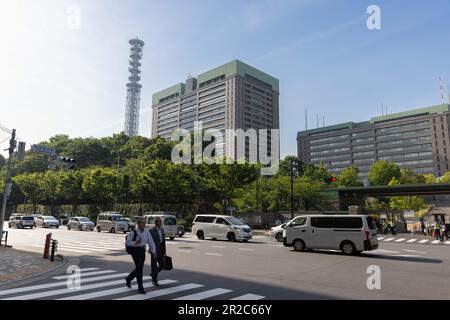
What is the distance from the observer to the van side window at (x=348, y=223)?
1647 cm

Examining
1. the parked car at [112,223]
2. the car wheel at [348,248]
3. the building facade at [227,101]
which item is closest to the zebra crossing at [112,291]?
the car wheel at [348,248]

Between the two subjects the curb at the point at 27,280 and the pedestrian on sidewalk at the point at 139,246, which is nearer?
the pedestrian on sidewalk at the point at 139,246

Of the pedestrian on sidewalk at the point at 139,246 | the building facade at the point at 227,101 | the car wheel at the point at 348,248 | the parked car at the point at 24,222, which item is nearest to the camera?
the pedestrian on sidewalk at the point at 139,246

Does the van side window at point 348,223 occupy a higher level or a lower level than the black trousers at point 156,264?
higher

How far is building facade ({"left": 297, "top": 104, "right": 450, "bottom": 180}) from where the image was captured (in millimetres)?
141625

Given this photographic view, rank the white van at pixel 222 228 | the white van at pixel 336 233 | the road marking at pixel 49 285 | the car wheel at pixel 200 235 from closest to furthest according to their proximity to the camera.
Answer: the road marking at pixel 49 285 → the white van at pixel 336 233 → the white van at pixel 222 228 → the car wheel at pixel 200 235

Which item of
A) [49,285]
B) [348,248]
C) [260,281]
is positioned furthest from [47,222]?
[260,281]

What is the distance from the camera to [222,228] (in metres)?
25.2

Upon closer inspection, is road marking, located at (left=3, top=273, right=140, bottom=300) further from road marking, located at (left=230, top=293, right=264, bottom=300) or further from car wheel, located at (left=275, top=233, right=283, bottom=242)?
car wheel, located at (left=275, top=233, right=283, bottom=242)

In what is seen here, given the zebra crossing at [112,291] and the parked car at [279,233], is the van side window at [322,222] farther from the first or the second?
the zebra crossing at [112,291]

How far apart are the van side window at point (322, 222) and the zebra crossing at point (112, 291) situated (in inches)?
389

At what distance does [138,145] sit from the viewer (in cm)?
8350

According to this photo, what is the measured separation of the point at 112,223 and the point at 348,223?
82.5ft
